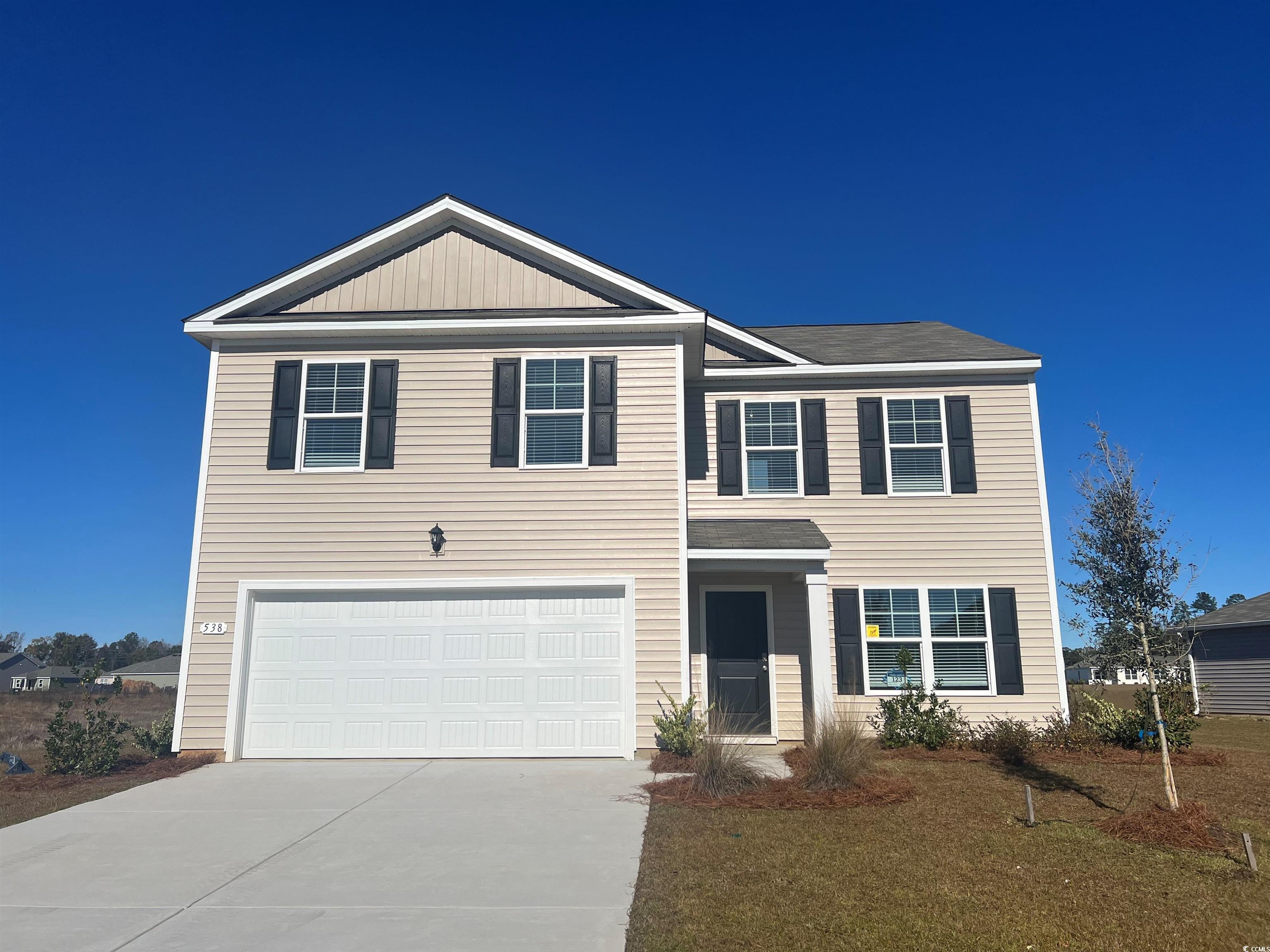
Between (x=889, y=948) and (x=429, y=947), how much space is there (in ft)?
8.24

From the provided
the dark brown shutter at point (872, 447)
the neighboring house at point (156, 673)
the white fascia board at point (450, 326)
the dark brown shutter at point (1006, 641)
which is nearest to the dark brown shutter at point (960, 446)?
the dark brown shutter at point (872, 447)

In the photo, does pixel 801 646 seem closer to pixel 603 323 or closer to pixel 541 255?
pixel 603 323

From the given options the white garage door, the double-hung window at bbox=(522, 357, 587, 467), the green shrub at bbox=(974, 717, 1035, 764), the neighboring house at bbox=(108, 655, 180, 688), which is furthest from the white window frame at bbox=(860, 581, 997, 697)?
the neighboring house at bbox=(108, 655, 180, 688)

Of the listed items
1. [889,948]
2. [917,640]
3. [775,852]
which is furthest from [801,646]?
[889,948]

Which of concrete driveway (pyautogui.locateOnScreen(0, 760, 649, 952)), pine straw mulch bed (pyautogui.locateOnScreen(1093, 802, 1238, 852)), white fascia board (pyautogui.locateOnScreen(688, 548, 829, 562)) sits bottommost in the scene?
concrete driveway (pyautogui.locateOnScreen(0, 760, 649, 952))

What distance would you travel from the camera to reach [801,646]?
39.3 feet

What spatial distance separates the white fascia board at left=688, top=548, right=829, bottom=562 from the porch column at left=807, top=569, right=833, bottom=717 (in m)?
0.28

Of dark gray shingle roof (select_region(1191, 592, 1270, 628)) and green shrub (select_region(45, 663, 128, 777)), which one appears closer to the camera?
green shrub (select_region(45, 663, 128, 777))

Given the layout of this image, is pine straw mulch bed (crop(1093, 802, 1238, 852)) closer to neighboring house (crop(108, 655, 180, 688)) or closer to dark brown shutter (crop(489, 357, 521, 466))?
dark brown shutter (crop(489, 357, 521, 466))

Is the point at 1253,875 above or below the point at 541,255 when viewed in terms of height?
below

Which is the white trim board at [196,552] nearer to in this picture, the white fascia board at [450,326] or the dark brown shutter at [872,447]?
the white fascia board at [450,326]

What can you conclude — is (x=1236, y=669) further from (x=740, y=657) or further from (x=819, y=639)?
(x=819, y=639)

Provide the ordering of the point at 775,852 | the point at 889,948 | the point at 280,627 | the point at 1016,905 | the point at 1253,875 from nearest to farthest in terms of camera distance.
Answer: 1. the point at 889,948
2. the point at 1016,905
3. the point at 1253,875
4. the point at 775,852
5. the point at 280,627

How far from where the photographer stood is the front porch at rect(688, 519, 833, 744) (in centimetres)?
1162
